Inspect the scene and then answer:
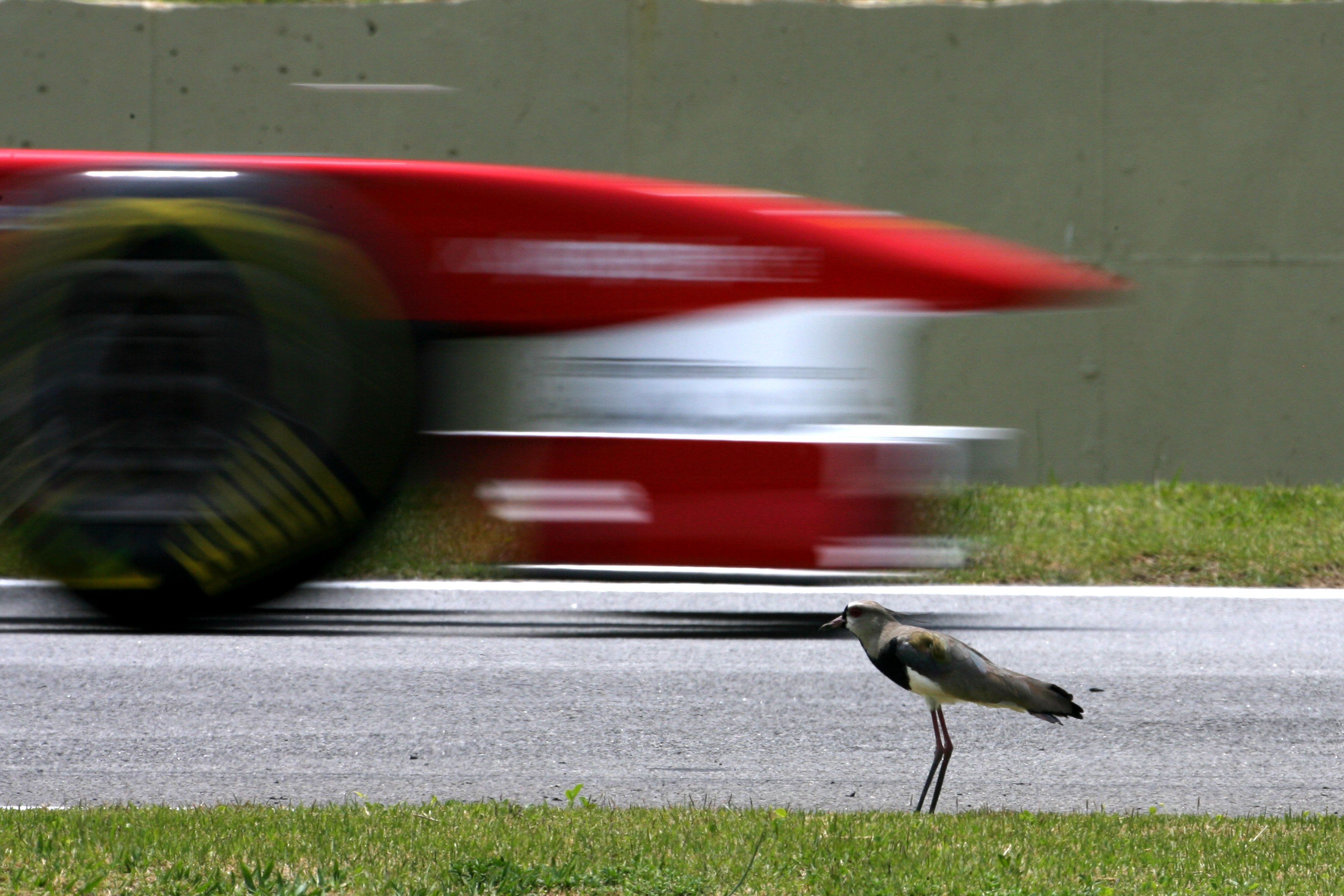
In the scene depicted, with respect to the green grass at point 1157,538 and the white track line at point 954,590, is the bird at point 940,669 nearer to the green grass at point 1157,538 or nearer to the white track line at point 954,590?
the green grass at point 1157,538

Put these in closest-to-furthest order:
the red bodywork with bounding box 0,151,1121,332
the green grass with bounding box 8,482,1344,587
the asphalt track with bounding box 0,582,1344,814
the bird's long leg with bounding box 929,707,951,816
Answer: the red bodywork with bounding box 0,151,1121,332
the bird's long leg with bounding box 929,707,951,816
the asphalt track with bounding box 0,582,1344,814
the green grass with bounding box 8,482,1344,587

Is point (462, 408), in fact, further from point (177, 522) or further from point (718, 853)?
point (718, 853)

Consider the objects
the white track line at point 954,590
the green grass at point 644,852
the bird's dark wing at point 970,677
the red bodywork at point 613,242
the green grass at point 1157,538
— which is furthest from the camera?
the green grass at point 1157,538

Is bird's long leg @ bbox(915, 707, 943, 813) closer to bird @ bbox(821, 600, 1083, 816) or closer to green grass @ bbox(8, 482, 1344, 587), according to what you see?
bird @ bbox(821, 600, 1083, 816)

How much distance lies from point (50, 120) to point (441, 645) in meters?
4.60

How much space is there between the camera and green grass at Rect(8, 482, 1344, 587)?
884 cm

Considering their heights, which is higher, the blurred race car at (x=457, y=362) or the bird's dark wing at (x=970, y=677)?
the blurred race car at (x=457, y=362)

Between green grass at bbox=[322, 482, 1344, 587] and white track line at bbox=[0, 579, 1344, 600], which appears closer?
white track line at bbox=[0, 579, 1344, 600]

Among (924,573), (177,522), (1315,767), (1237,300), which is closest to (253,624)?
(177,522)

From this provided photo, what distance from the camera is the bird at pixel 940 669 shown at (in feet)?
14.6

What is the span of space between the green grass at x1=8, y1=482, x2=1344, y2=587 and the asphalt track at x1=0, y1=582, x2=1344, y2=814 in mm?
253

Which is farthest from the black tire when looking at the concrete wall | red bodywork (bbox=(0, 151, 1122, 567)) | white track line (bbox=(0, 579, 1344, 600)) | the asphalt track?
the concrete wall

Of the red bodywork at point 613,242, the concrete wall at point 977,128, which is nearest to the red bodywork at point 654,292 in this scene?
the red bodywork at point 613,242

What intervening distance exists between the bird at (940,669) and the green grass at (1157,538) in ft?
9.09
